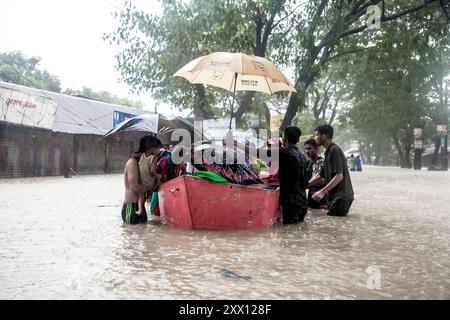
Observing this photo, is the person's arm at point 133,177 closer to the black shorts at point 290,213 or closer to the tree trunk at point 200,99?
the black shorts at point 290,213

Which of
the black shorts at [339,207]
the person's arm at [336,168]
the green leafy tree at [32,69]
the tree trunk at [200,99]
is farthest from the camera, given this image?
the green leafy tree at [32,69]

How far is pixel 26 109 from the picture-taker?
18141 mm

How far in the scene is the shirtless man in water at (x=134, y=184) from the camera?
6.29 meters

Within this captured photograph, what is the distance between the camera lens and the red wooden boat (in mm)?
5645

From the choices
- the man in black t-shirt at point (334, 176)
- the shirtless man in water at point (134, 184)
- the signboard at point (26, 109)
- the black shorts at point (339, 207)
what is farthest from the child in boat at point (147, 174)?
the signboard at point (26, 109)

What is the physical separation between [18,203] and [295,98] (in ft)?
29.1

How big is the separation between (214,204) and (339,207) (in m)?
2.87

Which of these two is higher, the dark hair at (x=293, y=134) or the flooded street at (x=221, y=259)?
the dark hair at (x=293, y=134)

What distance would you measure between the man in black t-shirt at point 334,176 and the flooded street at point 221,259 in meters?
0.34

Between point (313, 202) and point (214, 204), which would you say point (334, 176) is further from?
point (214, 204)

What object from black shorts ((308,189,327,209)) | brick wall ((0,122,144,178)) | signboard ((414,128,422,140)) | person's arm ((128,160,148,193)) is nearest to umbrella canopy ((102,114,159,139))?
person's arm ((128,160,148,193))

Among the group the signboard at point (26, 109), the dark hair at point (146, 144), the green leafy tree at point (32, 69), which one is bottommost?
the dark hair at point (146, 144)
